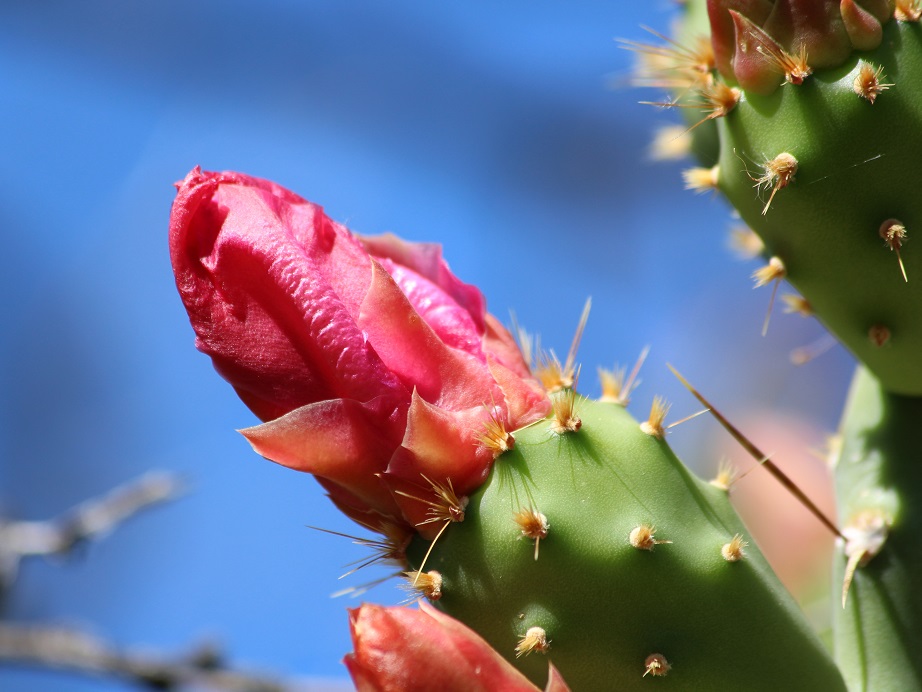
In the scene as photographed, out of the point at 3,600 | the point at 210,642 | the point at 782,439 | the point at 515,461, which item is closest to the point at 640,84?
the point at 515,461

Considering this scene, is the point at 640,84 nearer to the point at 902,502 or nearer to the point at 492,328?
the point at 492,328

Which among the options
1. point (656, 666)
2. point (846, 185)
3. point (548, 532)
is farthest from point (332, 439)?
point (846, 185)

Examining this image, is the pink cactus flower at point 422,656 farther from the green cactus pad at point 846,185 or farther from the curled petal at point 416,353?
the green cactus pad at point 846,185

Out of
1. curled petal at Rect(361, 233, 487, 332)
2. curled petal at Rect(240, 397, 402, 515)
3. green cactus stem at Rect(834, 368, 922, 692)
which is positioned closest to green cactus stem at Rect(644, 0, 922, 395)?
green cactus stem at Rect(834, 368, 922, 692)

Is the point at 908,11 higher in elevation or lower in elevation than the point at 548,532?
higher

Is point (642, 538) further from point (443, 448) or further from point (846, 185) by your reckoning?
point (846, 185)

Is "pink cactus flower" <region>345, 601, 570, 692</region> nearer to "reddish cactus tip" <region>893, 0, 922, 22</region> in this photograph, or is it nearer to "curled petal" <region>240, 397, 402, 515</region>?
"curled petal" <region>240, 397, 402, 515</region>

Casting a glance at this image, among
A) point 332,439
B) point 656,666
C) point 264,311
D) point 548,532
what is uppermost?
point 264,311
